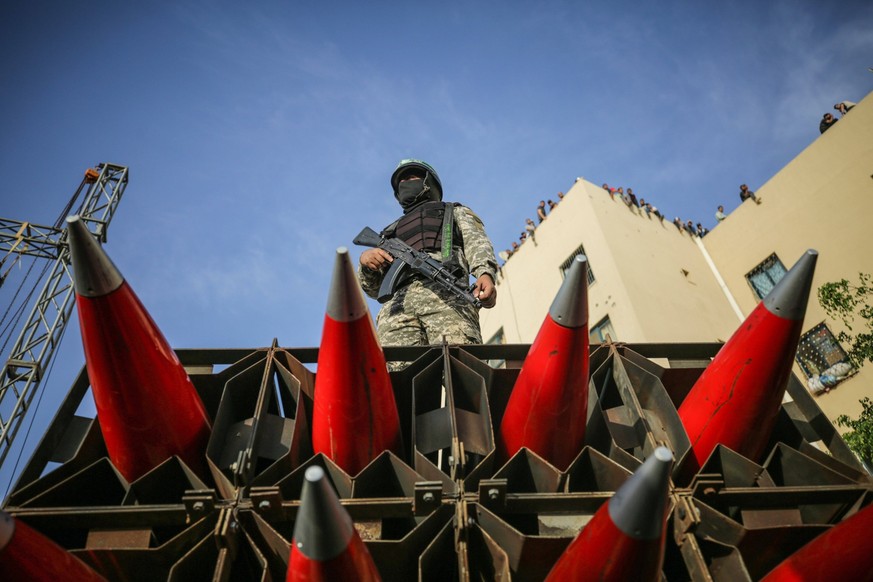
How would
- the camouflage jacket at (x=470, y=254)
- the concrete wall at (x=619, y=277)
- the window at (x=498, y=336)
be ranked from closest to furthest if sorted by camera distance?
1. the camouflage jacket at (x=470, y=254)
2. the concrete wall at (x=619, y=277)
3. the window at (x=498, y=336)

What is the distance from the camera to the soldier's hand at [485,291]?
4680 mm

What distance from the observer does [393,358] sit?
3.62 meters

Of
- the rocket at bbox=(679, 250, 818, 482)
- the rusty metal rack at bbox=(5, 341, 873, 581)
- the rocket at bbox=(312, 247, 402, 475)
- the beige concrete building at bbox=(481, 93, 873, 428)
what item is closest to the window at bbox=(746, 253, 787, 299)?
the beige concrete building at bbox=(481, 93, 873, 428)

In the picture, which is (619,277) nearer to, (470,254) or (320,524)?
(470,254)

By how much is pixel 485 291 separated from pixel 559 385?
182 centimetres

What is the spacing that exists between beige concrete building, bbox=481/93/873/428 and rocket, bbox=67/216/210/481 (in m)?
11.7

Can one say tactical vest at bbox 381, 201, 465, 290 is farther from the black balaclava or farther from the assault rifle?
the black balaclava

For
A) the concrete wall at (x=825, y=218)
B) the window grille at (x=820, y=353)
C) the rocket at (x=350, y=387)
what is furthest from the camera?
the concrete wall at (x=825, y=218)

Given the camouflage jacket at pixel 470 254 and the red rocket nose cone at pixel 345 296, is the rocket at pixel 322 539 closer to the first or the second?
the red rocket nose cone at pixel 345 296

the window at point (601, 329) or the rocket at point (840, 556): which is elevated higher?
the window at point (601, 329)

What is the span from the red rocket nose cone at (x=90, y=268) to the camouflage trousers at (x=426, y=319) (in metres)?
2.33

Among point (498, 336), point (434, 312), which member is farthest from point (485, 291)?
point (498, 336)

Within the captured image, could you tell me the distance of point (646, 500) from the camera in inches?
75.2

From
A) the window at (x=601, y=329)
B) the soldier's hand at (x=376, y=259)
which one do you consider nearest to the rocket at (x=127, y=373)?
the soldier's hand at (x=376, y=259)
